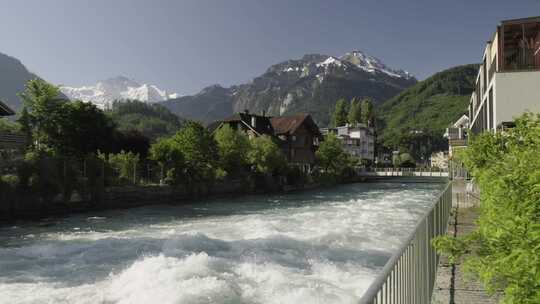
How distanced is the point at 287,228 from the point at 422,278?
12757 millimetres

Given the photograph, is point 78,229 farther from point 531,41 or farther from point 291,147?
point 291,147

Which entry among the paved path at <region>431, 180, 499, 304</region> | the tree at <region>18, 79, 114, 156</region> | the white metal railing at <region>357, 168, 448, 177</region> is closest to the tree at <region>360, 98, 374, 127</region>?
the white metal railing at <region>357, 168, 448, 177</region>

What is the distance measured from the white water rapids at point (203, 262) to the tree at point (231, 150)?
25.4 meters

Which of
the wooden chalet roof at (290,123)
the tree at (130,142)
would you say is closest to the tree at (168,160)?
the tree at (130,142)

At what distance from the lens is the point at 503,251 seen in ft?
11.2

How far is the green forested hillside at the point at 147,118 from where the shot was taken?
146825 millimetres

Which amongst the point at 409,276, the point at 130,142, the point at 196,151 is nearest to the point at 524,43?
the point at 409,276

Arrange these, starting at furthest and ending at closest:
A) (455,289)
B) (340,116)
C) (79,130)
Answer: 1. (340,116)
2. (79,130)
3. (455,289)

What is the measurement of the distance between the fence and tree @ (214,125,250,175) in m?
39.8

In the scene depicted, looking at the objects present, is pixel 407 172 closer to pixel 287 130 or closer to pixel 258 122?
pixel 287 130

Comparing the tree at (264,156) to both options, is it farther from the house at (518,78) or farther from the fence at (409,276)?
the fence at (409,276)

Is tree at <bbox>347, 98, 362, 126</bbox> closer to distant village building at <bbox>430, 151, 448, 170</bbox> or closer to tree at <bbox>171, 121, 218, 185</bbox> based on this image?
distant village building at <bbox>430, 151, 448, 170</bbox>

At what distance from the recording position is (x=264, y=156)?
48188 millimetres

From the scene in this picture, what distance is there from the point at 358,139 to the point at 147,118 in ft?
292
